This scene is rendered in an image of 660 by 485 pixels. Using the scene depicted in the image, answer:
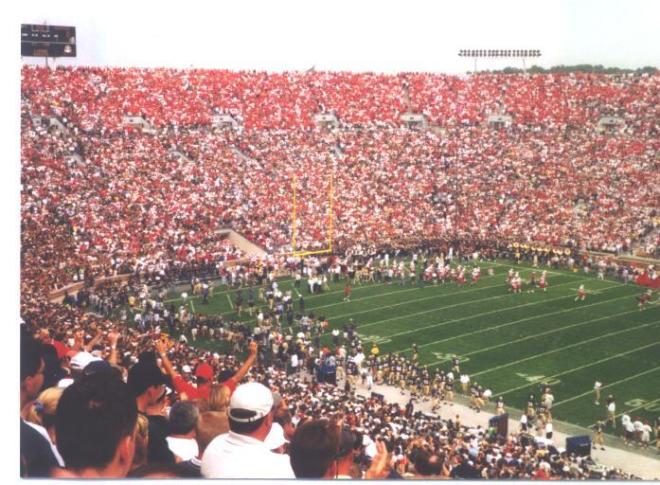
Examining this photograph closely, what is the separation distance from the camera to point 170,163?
1080 inches

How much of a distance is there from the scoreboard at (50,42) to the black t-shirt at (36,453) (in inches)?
1164

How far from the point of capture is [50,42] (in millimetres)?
30547

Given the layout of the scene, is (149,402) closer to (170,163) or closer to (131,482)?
(131,482)

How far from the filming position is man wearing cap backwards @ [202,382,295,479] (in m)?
3.30

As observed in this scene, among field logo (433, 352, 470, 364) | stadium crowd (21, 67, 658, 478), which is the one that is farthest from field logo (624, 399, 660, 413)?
field logo (433, 352, 470, 364)

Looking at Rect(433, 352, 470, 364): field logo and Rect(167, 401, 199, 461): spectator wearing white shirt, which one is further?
Rect(433, 352, 470, 364): field logo

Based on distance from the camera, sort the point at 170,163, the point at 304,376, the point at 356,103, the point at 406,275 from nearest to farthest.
A: the point at 304,376 < the point at 406,275 < the point at 170,163 < the point at 356,103

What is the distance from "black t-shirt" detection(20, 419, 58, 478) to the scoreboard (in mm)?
29563

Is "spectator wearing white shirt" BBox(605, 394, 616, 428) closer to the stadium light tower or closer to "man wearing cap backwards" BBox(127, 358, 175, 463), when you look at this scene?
"man wearing cap backwards" BBox(127, 358, 175, 463)

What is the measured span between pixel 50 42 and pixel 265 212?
11.8 m

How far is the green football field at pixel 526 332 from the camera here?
43.3 feet

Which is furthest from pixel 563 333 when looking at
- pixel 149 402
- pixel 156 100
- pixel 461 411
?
pixel 156 100

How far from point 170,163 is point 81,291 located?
10235 mm

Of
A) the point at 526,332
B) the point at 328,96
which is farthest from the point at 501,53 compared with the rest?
the point at 526,332
